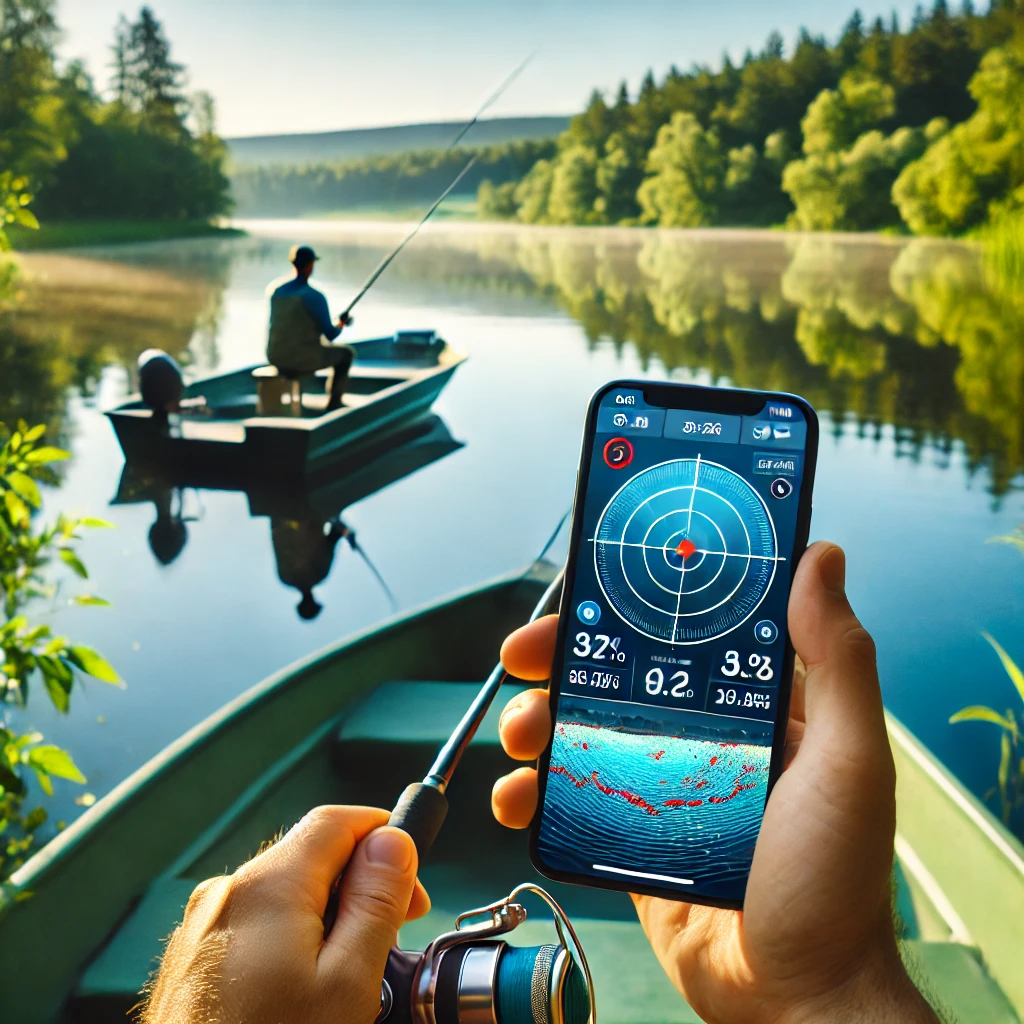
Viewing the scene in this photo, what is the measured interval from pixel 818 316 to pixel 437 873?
43.6 ft

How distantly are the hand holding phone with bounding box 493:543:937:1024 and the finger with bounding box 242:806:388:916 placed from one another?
201 millimetres

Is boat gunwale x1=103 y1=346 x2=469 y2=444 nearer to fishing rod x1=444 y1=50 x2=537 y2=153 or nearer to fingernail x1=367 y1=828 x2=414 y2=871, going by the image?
fishing rod x1=444 y1=50 x2=537 y2=153

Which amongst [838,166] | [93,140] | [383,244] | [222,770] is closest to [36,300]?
[93,140]

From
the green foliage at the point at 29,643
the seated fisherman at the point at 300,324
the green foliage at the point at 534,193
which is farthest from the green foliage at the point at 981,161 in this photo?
the green foliage at the point at 29,643

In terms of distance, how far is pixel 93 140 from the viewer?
328 inches

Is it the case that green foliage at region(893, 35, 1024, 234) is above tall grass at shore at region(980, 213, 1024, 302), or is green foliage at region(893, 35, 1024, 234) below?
above

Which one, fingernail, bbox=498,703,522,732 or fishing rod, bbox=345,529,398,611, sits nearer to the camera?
fingernail, bbox=498,703,522,732

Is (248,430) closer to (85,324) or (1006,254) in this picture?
(85,324)

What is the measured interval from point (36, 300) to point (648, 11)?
33.8 ft

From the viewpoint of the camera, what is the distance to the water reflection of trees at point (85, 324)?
29.2ft

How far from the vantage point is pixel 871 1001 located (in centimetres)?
43

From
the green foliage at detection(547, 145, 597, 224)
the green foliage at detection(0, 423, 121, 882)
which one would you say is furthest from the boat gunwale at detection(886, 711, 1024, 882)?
the green foliage at detection(547, 145, 597, 224)

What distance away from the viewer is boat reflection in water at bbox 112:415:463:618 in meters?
4.34

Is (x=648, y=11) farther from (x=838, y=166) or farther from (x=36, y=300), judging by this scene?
(x=36, y=300)
